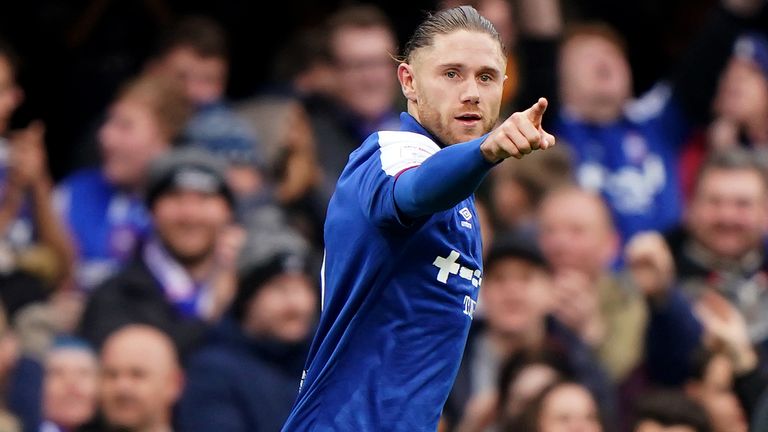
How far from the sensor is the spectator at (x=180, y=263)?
7.02 metres

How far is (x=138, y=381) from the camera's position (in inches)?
262

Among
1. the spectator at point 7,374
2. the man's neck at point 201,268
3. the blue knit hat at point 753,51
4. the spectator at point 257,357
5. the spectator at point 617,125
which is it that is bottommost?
the spectator at point 7,374

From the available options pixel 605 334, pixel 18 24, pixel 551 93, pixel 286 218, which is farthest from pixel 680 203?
pixel 18 24

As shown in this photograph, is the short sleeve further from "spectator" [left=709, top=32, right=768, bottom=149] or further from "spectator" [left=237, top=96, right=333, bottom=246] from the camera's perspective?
"spectator" [left=709, top=32, right=768, bottom=149]

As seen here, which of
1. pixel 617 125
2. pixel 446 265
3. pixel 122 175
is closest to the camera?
pixel 446 265

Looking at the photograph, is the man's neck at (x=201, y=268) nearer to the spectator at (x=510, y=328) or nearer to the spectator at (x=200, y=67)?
the spectator at (x=200, y=67)

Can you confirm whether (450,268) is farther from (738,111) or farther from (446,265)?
(738,111)

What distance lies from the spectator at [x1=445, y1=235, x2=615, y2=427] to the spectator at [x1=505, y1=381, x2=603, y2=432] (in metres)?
0.51

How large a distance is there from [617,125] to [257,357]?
301cm

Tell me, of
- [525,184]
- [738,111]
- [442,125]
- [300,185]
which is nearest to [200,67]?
[300,185]

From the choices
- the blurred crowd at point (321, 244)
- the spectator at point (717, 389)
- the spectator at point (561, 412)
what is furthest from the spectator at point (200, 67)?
the spectator at point (717, 389)

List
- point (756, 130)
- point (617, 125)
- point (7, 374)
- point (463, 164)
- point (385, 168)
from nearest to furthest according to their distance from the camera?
1. point (463, 164)
2. point (385, 168)
3. point (7, 374)
4. point (617, 125)
5. point (756, 130)

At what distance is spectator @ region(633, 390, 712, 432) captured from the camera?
6.60m

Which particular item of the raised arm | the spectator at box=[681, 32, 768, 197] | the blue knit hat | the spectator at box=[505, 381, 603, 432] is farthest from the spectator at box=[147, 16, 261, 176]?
the raised arm
